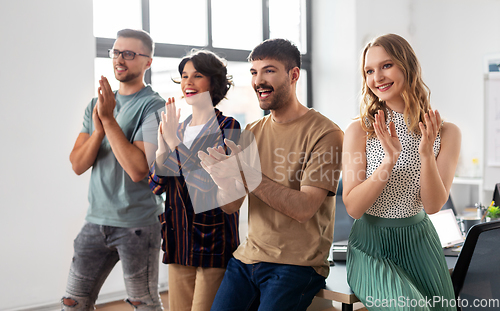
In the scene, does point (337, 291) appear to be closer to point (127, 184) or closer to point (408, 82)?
point (408, 82)

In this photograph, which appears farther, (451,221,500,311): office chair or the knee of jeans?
the knee of jeans

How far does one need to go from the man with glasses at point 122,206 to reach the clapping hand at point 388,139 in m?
0.91

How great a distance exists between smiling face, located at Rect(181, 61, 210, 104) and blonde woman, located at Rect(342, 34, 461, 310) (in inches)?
23.3

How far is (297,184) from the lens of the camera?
162 centimetres

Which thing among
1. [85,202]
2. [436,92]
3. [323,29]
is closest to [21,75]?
[85,202]

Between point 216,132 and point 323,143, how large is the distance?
413mm

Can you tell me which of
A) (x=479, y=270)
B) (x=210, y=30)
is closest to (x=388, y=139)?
(x=479, y=270)

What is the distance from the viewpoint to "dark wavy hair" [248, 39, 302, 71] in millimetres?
1658

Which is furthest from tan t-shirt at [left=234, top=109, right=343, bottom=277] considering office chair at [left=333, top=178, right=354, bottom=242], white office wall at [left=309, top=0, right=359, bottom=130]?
white office wall at [left=309, top=0, right=359, bottom=130]

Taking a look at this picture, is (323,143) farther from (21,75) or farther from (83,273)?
(21,75)

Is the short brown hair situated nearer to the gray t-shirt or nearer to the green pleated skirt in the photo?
the gray t-shirt

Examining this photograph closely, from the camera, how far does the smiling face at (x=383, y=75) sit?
153 centimetres

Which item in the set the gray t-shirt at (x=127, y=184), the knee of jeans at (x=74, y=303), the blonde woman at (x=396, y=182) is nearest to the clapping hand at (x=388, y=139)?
the blonde woman at (x=396, y=182)

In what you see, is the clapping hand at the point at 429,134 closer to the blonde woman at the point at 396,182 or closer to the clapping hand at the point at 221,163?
the blonde woman at the point at 396,182
